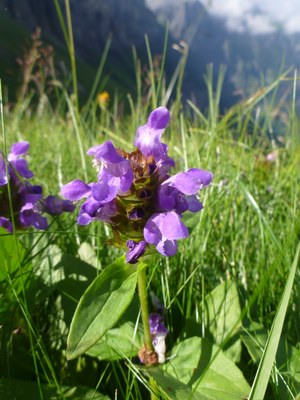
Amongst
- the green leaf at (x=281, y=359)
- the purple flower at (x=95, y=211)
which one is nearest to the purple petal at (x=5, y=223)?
the purple flower at (x=95, y=211)

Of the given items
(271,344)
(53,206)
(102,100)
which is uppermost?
(102,100)

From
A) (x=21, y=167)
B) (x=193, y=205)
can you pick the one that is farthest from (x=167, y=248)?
(x=21, y=167)

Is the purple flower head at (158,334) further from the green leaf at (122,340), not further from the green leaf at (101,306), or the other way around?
the green leaf at (101,306)

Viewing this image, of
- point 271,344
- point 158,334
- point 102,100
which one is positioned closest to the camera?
point 271,344

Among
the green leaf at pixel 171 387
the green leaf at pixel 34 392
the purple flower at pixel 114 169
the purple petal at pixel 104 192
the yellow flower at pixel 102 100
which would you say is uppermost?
the yellow flower at pixel 102 100

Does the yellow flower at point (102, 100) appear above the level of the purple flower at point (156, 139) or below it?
above

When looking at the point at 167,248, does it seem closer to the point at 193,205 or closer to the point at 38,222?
the point at 193,205
